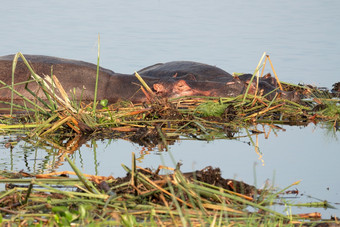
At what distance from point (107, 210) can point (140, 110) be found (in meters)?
2.84

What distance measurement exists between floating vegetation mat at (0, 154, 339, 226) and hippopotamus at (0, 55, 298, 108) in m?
4.37

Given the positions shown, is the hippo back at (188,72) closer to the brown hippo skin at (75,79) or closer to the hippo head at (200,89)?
the brown hippo skin at (75,79)

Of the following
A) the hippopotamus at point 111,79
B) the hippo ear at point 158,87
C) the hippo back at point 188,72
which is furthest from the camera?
the hippo back at point 188,72

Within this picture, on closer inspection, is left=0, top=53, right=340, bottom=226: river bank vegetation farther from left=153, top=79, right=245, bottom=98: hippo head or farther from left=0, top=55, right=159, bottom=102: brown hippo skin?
left=0, top=55, right=159, bottom=102: brown hippo skin

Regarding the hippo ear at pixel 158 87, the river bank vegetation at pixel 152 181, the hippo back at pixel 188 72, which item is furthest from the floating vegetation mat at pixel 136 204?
the hippo back at pixel 188 72

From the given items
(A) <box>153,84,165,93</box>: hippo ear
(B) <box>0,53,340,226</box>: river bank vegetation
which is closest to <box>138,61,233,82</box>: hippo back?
(A) <box>153,84,165,93</box>: hippo ear

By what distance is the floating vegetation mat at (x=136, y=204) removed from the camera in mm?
3162

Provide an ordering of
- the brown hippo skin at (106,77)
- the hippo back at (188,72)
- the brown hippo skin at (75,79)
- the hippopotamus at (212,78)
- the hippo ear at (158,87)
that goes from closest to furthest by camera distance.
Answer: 1. the hippo ear at (158,87)
2. the hippopotamus at (212,78)
3. the brown hippo skin at (106,77)
4. the brown hippo skin at (75,79)
5. the hippo back at (188,72)

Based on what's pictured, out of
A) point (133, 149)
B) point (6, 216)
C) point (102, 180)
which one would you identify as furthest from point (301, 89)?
point (6, 216)

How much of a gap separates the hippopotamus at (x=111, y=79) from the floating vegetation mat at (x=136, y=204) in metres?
4.37

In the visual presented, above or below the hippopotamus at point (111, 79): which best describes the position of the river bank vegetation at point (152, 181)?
below

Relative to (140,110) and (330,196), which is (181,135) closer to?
(140,110)

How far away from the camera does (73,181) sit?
372 cm

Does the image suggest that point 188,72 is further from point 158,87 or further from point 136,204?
point 136,204
